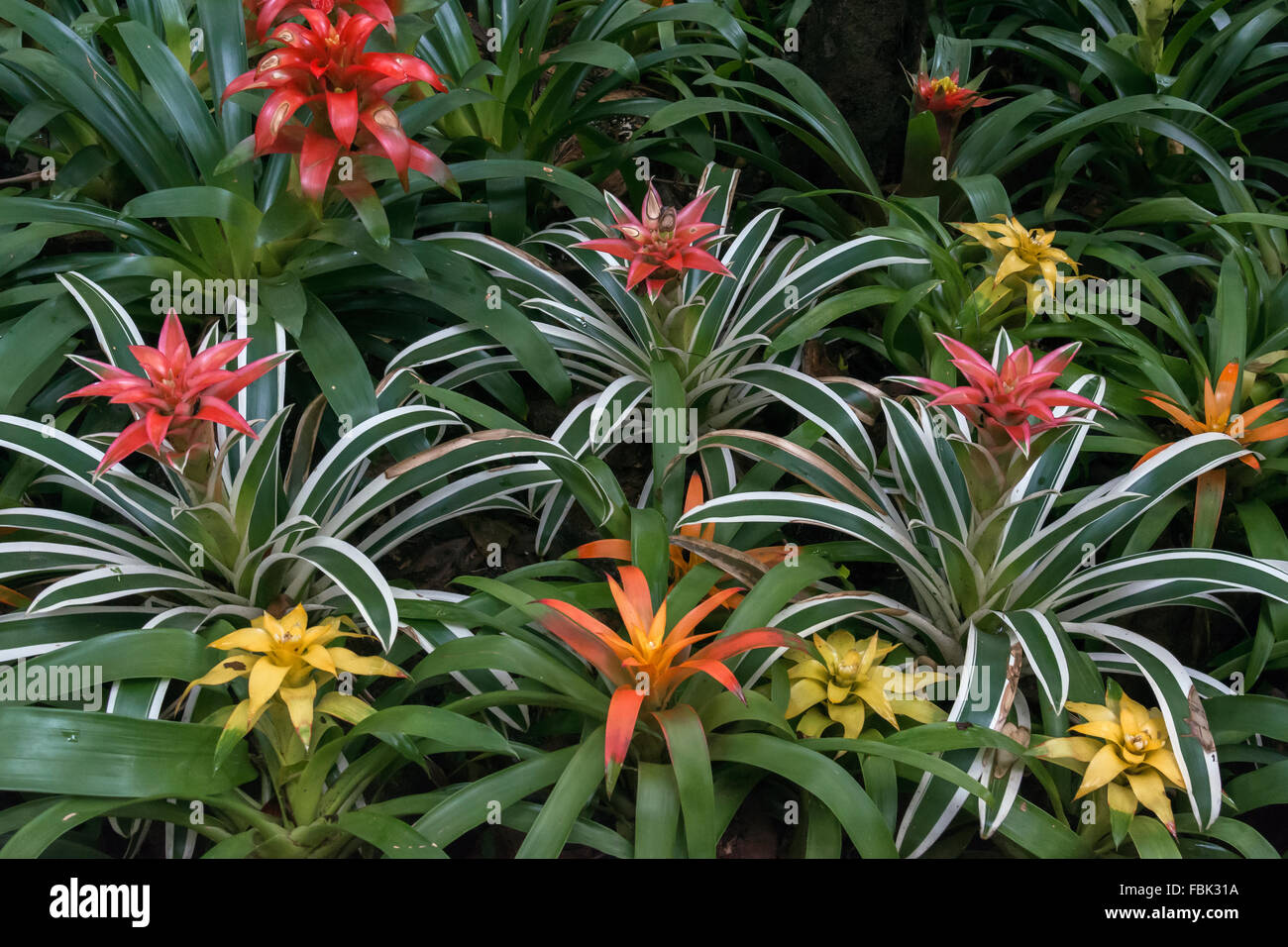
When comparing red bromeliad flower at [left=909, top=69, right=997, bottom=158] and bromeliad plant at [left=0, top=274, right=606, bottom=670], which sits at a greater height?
red bromeliad flower at [left=909, top=69, right=997, bottom=158]

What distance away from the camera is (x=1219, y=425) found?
1.96 meters

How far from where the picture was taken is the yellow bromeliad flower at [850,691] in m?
1.59

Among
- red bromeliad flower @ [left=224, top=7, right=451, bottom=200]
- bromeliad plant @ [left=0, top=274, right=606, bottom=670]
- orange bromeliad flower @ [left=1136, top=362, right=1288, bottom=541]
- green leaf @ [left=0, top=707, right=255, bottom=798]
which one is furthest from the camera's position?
orange bromeliad flower @ [left=1136, top=362, right=1288, bottom=541]

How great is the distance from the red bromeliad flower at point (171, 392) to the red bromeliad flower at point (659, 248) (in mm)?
759

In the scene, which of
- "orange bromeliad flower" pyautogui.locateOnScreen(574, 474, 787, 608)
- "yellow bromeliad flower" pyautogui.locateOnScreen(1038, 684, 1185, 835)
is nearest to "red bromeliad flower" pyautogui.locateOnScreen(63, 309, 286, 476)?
"orange bromeliad flower" pyautogui.locateOnScreen(574, 474, 787, 608)

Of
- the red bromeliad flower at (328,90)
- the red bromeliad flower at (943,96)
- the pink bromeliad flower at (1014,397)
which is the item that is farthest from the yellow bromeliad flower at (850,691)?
the red bromeliad flower at (943,96)

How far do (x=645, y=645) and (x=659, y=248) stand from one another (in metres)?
0.82

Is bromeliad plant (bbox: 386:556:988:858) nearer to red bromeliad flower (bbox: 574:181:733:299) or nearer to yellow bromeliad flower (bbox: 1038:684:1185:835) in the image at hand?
yellow bromeliad flower (bbox: 1038:684:1185:835)

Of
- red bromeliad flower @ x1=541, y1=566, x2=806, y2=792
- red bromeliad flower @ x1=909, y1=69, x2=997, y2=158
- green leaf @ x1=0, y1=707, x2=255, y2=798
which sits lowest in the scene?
green leaf @ x1=0, y1=707, x2=255, y2=798

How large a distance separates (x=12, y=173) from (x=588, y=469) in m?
2.05

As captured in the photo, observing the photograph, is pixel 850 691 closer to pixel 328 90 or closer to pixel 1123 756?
pixel 1123 756

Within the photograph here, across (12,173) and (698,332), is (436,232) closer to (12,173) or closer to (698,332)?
(698,332)

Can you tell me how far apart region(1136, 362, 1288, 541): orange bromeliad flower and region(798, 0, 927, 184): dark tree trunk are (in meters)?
1.17

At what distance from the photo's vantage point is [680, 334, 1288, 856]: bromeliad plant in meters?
1.52
